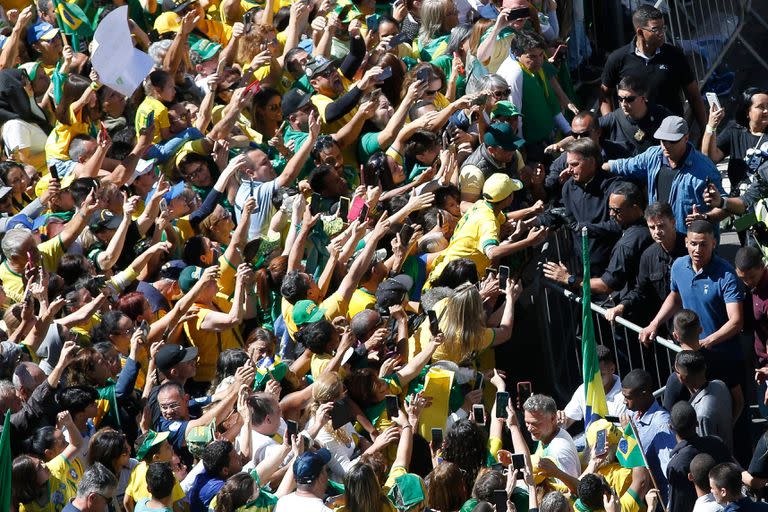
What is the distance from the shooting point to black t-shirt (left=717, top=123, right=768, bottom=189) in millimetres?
12086

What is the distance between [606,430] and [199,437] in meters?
2.32

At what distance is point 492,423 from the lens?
1000cm

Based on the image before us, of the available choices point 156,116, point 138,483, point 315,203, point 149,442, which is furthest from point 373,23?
point 138,483

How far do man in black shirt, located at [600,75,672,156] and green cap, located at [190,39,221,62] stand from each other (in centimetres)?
371

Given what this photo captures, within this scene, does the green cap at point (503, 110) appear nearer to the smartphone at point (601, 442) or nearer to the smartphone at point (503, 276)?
the smartphone at point (503, 276)

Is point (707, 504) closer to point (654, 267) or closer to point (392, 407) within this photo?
point (392, 407)

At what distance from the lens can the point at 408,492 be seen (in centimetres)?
895

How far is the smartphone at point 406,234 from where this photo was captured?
38.0 ft

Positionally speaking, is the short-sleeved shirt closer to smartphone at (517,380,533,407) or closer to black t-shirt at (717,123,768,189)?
smartphone at (517,380,533,407)

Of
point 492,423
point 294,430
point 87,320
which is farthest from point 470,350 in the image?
point 87,320

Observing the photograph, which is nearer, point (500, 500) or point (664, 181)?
point (500, 500)

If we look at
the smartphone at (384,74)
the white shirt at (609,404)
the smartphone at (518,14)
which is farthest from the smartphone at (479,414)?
the smartphone at (518,14)

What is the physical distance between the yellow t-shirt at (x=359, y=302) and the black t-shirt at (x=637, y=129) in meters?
2.58

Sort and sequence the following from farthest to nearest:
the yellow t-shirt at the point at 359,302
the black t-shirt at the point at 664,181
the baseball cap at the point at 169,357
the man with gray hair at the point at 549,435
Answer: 1. the black t-shirt at the point at 664,181
2. the yellow t-shirt at the point at 359,302
3. the baseball cap at the point at 169,357
4. the man with gray hair at the point at 549,435
